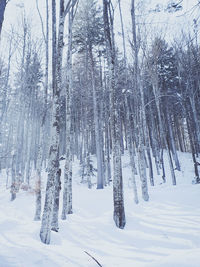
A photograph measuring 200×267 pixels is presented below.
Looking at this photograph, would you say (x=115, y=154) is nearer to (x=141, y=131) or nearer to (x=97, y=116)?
(x=141, y=131)

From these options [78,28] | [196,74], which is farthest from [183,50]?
[78,28]

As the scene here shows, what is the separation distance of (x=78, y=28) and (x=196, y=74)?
11039mm

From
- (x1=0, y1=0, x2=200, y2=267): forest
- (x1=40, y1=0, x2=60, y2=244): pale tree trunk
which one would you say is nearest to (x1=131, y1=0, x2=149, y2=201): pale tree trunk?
(x1=0, y1=0, x2=200, y2=267): forest

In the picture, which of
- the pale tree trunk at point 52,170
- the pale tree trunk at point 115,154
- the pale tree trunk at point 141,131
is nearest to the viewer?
the pale tree trunk at point 52,170

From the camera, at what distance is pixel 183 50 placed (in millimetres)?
16312

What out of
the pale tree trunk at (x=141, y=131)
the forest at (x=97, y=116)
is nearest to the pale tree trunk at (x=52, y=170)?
the forest at (x=97, y=116)

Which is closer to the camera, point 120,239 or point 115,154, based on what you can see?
point 120,239

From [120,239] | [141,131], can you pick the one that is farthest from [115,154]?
[141,131]

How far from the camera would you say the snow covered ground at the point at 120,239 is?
9.65 feet

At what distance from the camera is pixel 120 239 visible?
201 inches

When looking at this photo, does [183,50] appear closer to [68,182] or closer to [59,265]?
[68,182]

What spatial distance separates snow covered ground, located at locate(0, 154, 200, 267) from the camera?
294 cm

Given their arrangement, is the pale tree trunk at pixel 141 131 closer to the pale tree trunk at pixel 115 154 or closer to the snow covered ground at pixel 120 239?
the snow covered ground at pixel 120 239

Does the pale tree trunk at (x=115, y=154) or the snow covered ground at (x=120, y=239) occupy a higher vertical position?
the pale tree trunk at (x=115, y=154)
